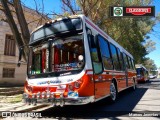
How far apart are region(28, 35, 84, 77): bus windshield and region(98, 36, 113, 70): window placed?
1584mm

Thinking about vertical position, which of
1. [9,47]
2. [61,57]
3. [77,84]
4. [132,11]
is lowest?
[77,84]

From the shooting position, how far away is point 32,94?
26.0 feet

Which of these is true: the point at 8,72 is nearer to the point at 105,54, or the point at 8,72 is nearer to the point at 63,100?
the point at 105,54

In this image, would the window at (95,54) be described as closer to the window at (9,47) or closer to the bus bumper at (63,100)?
the bus bumper at (63,100)

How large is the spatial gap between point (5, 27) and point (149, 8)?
1469cm

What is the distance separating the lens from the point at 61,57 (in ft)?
25.7

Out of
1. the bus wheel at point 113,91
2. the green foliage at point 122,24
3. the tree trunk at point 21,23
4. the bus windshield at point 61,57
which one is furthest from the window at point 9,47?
the bus windshield at point 61,57

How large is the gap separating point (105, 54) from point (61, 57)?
89.4 inches

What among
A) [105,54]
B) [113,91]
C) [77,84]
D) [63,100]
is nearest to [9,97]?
[113,91]

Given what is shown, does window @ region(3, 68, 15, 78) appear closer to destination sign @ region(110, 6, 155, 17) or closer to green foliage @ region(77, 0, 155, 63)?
green foliage @ region(77, 0, 155, 63)

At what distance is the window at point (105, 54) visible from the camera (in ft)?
30.0

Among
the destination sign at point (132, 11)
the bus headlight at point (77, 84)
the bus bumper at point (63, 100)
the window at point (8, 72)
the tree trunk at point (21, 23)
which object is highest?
the destination sign at point (132, 11)

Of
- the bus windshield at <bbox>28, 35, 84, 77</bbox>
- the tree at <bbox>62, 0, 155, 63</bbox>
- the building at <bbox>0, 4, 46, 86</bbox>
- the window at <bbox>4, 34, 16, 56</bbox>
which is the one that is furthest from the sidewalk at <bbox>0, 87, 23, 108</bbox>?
the window at <bbox>4, 34, 16, 56</bbox>

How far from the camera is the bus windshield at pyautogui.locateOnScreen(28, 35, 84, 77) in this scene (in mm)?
7539
